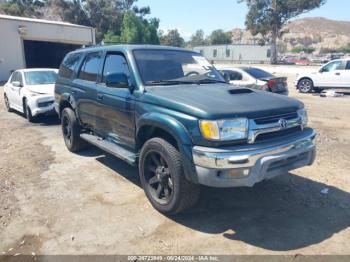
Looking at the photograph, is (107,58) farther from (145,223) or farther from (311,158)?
(311,158)

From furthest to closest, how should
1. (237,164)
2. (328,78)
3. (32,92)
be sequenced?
(328,78), (32,92), (237,164)

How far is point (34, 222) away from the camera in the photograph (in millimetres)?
4105

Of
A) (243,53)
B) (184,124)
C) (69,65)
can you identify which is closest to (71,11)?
(243,53)

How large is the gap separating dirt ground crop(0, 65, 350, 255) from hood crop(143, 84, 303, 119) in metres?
1.31

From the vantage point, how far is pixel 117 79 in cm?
446

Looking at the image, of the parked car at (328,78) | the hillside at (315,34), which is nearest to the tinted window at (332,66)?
the parked car at (328,78)

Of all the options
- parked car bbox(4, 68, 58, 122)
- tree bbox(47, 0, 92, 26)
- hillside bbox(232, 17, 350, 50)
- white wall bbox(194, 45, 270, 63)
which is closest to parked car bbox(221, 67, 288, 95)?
parked car bbox(4, 68, 58, 122)

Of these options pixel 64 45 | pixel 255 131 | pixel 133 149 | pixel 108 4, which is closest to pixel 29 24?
pixel 64 45

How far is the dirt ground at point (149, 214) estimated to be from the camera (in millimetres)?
3594

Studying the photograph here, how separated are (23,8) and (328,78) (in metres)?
51.2

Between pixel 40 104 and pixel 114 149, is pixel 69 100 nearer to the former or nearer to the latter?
pixel 114 149

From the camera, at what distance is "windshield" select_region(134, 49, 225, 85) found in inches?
184

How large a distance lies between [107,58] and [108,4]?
4958 centimetres

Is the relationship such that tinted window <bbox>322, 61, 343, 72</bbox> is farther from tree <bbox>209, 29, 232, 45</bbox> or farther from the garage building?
tree <bbox>209, 29, 232, 45</bbox>
